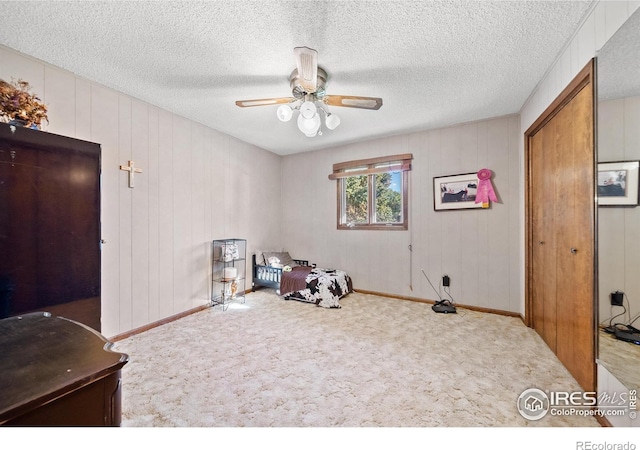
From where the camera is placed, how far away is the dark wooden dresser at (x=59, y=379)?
59cm

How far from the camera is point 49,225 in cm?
167

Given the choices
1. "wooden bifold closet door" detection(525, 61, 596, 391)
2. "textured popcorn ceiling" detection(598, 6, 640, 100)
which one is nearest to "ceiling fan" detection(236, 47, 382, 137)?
"textured popcorn ceiling" detection(598, 6, 640, 100)

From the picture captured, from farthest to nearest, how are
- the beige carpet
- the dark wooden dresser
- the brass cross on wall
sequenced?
the brass cross on wall → the beige carpet → the dark wooden dresser

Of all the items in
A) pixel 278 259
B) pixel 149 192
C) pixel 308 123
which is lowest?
pixel 278 259

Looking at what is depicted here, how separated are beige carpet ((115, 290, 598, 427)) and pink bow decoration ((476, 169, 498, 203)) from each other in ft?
4.94

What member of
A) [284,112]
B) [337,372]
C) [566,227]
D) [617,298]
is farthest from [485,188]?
[337,372]

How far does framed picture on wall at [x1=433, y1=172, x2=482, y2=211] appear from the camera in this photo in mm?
3275

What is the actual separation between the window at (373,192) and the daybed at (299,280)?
0.97 metres

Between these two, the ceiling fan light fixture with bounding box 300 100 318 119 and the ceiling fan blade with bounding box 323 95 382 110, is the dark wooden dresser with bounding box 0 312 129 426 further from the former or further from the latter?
the ceiling fan blade with bounding box 323 95 382 110

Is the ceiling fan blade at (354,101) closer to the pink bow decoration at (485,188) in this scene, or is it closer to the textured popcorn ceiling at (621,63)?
the textured popcorn ceiling at (621,63)

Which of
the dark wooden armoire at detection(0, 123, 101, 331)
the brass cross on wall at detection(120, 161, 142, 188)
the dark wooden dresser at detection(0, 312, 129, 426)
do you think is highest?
the brass cross on wall at detection(120, 161, 142, 188)

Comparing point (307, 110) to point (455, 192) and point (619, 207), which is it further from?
point (455, 192)

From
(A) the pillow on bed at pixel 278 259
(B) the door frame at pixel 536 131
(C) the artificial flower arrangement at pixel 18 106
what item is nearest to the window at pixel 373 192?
(A) the pillow on bed at pixel 278 259

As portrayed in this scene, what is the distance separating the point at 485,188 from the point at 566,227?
4.49 ft
